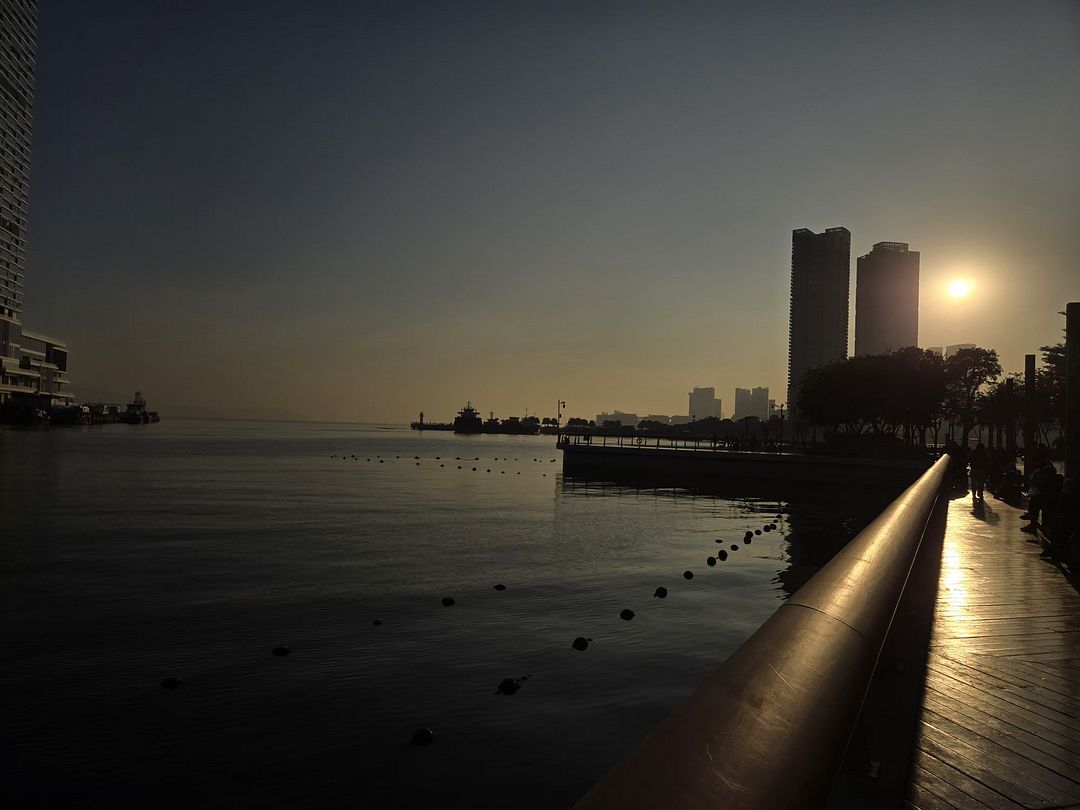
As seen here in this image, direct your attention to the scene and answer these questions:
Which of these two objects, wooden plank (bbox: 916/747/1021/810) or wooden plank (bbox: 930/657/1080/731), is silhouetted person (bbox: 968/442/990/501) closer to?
wooden plank (bbox: 930/657/1080/731)

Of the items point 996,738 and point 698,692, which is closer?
point 698,692

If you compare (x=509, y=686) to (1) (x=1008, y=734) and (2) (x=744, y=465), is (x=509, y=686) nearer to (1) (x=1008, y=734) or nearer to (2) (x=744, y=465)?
(1) (x=1008, y=734)

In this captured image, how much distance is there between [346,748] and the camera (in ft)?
29.7

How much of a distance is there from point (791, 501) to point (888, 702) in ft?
135

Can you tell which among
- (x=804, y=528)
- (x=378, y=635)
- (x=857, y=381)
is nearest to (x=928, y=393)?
(x=857, y=381)

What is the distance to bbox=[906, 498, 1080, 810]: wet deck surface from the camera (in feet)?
12.0

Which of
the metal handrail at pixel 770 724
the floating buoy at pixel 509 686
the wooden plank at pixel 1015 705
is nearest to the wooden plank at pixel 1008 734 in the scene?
A: the wooden plank at pixel 1015 705

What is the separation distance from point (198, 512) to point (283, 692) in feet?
84.7

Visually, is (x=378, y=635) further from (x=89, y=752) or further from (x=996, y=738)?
(x=996, y=738)

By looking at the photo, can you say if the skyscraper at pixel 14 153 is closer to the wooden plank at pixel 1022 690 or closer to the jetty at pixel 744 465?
the jetty at pixel 744 465

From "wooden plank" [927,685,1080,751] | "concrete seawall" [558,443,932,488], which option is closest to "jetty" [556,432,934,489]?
"concrete seawall" [558,443,932,488]

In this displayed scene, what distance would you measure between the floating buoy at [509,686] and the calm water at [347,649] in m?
0.18

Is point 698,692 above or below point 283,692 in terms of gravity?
above

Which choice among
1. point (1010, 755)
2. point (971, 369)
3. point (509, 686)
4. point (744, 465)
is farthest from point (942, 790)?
point (971, 369)
